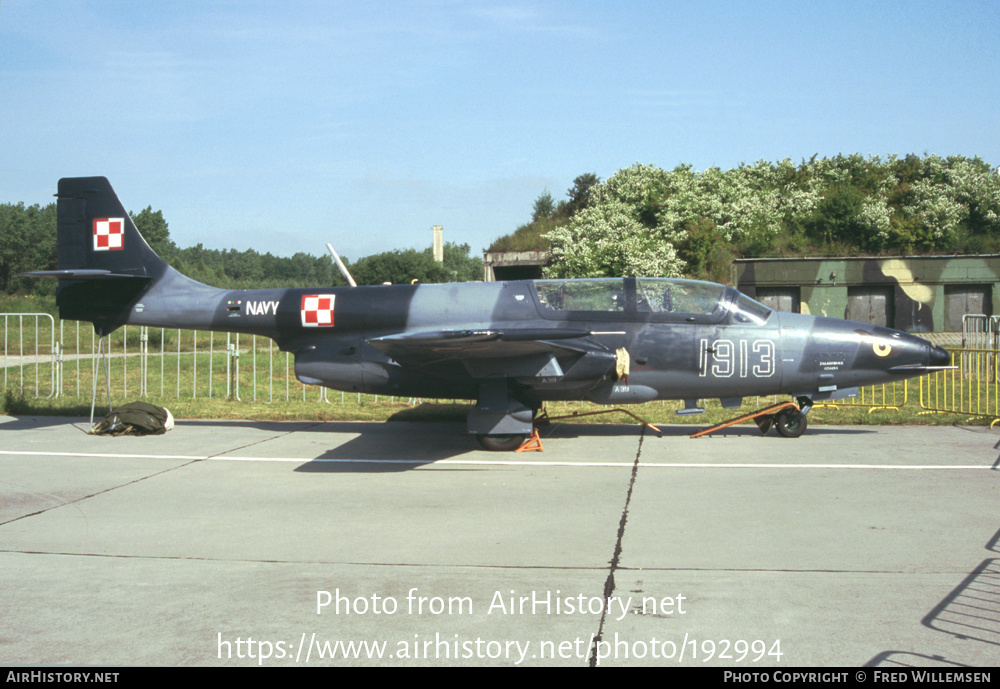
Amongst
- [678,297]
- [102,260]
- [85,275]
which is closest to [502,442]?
[678,297]

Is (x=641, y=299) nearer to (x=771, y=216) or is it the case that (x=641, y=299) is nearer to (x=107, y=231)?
(x=107, y=231)

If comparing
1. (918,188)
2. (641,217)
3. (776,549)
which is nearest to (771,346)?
(776,549)

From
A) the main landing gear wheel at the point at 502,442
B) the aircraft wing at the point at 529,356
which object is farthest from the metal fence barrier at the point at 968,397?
the main landing gear wheel at the point at 502,442

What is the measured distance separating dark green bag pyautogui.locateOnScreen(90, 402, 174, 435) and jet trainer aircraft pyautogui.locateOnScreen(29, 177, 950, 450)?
1.79 m

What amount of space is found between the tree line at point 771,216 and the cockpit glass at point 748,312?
1567 cm

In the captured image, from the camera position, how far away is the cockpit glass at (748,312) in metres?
10.5

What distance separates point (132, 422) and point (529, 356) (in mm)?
6276

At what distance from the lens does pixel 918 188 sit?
31078 millimetres

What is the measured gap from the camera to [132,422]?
462 inches

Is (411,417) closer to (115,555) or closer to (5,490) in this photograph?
(5,490)

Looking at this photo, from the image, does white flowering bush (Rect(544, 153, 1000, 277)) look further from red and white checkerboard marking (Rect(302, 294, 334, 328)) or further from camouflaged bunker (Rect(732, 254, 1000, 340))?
red and white checkerboard marking (Rect(302, 294, 334, 328))

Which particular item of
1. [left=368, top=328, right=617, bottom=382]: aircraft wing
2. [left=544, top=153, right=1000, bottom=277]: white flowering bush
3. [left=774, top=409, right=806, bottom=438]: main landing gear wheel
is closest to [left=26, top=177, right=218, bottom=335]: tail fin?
[left=368, top=328, right=617, bottom=382]: aircraft wing

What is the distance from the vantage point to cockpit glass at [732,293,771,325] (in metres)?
10.5

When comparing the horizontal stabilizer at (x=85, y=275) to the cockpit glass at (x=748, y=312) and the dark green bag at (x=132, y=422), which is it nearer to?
the dark green bag at (x=132, y=422)
